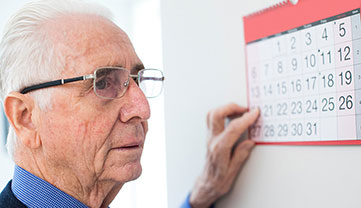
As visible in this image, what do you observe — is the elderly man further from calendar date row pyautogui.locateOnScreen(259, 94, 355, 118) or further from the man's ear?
calendar date row pyautogui.locateOnScreen(259, 94, 355, 118)

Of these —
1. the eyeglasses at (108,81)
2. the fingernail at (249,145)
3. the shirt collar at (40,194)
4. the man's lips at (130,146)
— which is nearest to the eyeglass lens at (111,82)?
the eyeglasses at (108,81)

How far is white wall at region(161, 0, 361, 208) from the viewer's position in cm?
88

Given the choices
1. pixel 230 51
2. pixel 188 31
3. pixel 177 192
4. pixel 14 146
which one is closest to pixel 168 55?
pixel 188 31

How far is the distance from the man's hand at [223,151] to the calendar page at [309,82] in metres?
0.04

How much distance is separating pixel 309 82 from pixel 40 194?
2.34ft

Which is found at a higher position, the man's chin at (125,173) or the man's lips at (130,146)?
the man's lips at (130,146)

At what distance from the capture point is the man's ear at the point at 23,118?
899mm

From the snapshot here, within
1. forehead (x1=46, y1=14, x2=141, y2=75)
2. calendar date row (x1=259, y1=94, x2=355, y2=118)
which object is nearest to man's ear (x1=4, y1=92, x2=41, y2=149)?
forehead (x1=46, y1=14, x2=141, y2=75)

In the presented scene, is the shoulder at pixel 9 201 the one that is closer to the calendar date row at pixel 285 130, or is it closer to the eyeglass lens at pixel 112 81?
the eyeglass lens at pixel 112 81

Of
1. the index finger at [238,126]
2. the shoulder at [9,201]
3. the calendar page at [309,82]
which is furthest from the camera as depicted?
the index finger at [238,126]

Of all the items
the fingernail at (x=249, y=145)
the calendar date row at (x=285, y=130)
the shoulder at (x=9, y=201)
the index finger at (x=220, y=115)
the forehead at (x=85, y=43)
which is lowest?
the shoulder at (x=9, y=201)

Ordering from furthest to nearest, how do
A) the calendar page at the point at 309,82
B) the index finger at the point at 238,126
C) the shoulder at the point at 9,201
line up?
the index finger at the point at 238,126, the shoulder at the point at 9,201, the calendar page at the point at 309,82

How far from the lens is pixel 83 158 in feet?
2.96

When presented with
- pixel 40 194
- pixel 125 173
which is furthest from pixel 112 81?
pixel 40 194
